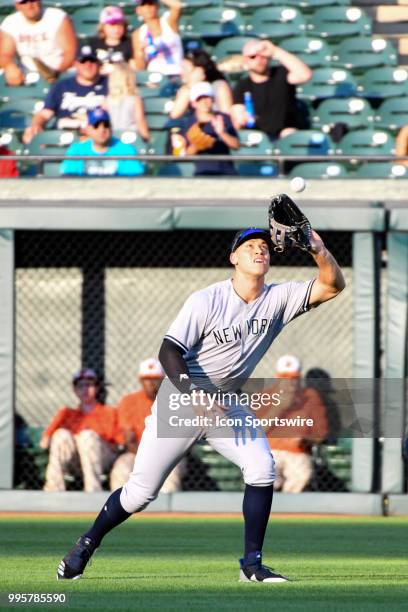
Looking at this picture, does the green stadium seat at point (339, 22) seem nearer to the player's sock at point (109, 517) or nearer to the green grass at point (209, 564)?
the green grass at point (209, 564)

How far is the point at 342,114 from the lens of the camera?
42.1ft

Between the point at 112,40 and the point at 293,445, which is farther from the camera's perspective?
the point at 112,40

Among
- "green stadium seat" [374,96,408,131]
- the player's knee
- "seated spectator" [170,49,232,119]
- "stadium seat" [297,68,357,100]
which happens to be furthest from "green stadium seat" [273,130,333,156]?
the player's knee

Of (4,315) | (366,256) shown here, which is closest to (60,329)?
(4,315)

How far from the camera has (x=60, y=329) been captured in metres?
12.5

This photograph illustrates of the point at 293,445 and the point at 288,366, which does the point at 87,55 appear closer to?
the point at 288,366

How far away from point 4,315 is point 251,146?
282 centimetres

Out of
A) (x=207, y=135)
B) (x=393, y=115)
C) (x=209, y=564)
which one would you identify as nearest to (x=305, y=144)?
(x=207, y=135)

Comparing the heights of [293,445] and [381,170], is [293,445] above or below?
below

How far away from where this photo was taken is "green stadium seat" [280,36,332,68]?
13.5 metres

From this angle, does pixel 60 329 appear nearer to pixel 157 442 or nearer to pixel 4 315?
pixel 4 315

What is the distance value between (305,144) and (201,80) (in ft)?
3.78

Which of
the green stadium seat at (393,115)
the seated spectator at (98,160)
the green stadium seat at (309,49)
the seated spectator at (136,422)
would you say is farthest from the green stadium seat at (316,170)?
the seated spectator at (136,422)

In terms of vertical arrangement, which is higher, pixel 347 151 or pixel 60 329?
pixel 347 151
